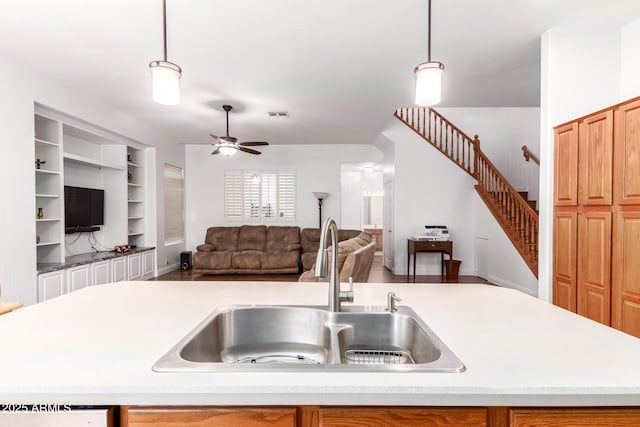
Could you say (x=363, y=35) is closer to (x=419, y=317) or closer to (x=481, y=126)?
(x=419, y=317)

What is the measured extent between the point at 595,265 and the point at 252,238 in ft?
18.9

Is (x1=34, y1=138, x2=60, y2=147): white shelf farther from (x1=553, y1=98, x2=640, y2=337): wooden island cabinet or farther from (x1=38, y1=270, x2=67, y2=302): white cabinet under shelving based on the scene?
(x1=553, y1=98, x2=640, y2=337): wooden island cabinet

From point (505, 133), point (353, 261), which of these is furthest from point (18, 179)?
point (505, 133)

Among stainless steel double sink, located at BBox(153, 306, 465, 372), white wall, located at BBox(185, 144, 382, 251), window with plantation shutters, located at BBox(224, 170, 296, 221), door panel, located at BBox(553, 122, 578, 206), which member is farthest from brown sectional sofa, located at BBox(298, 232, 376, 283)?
window with plantation shutters, located at BBox(224, 170, 296, 221)

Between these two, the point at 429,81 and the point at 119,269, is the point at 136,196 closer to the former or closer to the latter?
the point at 119,269

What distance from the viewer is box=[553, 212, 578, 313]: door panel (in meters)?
2.70

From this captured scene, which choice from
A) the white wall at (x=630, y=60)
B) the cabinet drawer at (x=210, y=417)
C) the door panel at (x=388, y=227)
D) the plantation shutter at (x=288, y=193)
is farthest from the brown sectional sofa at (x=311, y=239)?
the cabinet drawer at (x=210, y=417)

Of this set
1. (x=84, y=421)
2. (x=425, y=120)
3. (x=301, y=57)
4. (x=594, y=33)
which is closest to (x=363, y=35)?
(x=301, y=57)

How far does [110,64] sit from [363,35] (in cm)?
255

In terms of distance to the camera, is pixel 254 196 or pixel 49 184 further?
pixel 254 196

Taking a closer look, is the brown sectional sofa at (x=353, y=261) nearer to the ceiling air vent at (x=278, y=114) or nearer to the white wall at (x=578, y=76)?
the white wall at (x=578, y=76)

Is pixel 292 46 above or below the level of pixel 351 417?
above

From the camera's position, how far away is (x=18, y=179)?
3.40 m

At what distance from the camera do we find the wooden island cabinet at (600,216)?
2213mm
